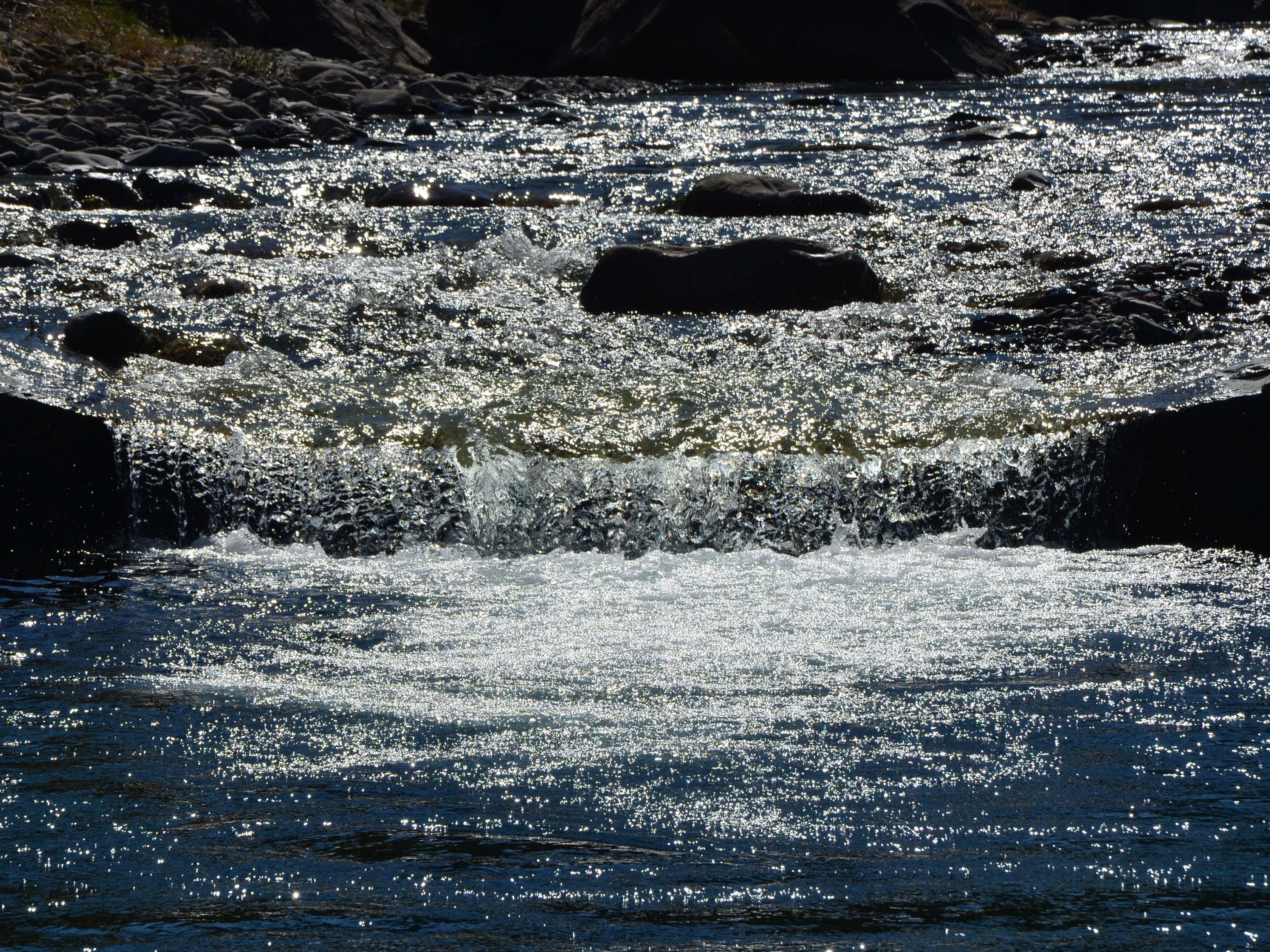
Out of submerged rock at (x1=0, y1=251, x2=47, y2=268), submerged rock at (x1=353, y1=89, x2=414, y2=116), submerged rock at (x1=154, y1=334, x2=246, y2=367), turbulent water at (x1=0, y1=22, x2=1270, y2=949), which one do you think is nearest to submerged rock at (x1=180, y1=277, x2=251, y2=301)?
turbulent water at (x1=0, y1=22, x2=1270, y2=949)

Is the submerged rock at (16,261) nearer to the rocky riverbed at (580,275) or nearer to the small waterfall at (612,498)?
the rocky riverbed at (580,275)

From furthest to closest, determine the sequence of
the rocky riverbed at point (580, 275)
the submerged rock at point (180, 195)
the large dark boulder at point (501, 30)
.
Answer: the large dark boulder at point (501, 30) → the submerged rock at point (180, 195) → the rocky riverbed at point (580, 275)

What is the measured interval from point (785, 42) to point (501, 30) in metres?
5.35

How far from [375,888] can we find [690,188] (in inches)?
393

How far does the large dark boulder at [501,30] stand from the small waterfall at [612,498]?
759 inches

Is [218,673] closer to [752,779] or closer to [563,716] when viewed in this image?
[563,716]

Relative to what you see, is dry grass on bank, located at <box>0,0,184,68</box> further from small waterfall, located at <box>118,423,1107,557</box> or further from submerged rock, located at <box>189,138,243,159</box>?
small waterfall, located at <box>118,423,1107,557</box>

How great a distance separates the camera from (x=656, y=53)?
22609mm

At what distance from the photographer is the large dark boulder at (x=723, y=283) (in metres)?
9.31

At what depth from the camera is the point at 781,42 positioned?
22.8 metres

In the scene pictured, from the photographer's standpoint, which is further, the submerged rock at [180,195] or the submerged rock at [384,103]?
the submerged rock at [384,103]

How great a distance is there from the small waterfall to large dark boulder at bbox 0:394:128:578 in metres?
0.11

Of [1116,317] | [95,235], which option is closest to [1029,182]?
[1116,317]

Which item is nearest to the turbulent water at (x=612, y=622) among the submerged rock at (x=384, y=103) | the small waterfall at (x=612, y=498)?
the small waterfall at (x=612, y=498)
